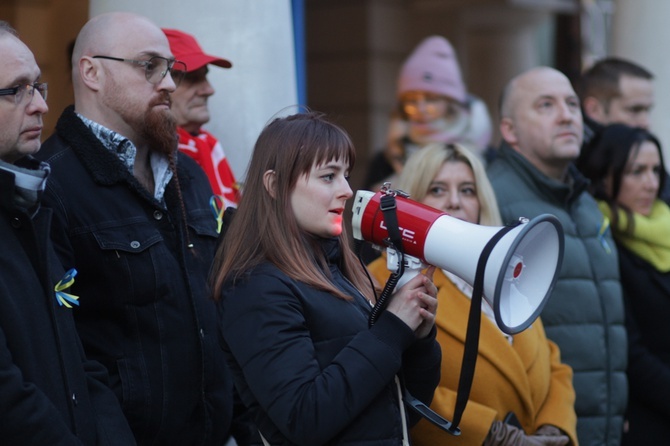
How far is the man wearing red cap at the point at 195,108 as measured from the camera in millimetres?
4426

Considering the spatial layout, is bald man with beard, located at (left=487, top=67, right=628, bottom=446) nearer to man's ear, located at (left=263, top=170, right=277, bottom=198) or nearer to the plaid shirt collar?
the plaid shirt collar

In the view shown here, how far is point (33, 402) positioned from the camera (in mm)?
2773

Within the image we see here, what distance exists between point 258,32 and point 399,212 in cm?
211

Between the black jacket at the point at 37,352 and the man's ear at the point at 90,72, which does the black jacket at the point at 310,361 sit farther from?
the man's ear at the point at 90,72

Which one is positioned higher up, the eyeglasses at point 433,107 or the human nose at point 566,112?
the human nose at point 566,112

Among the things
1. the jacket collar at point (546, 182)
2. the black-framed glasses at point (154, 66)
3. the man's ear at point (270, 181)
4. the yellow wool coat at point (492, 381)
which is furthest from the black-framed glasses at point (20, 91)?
the jacket collar at point (546, 182)

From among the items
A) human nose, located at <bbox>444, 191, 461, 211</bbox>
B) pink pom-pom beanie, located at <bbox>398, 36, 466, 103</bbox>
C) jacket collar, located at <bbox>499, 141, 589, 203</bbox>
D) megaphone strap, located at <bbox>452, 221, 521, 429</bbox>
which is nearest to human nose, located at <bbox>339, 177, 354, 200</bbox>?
megaphone strap, located at <bbox>452, 221, 521, 429</bbox>

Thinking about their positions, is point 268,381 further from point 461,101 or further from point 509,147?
point 461,101

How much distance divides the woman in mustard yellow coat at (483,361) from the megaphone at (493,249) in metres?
0.79

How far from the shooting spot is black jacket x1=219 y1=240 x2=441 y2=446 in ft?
9.24

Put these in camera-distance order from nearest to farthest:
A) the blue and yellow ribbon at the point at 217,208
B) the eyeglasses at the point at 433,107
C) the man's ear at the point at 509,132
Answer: the blue and yellow ribbon at the point at 217,208
the man's ear at the point at 509,132
the eyeglasses at the point at 433,107

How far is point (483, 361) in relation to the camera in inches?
160

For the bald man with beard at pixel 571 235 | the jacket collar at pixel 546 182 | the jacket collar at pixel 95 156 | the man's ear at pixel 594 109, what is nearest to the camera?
the jacket collar at pixel 95 156

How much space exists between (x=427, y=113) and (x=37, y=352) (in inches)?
183
